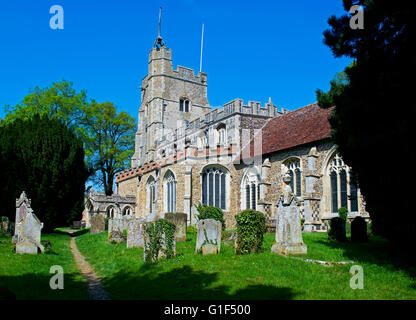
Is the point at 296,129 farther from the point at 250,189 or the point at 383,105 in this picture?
the point at 383,105

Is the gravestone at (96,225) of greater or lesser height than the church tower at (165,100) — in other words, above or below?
below

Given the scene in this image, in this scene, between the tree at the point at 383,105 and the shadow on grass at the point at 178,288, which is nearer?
the shadow on grass at the point at 178,288

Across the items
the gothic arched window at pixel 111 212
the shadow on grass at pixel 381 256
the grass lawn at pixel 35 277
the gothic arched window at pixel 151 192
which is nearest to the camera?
the grass lawn at pixel 35 277

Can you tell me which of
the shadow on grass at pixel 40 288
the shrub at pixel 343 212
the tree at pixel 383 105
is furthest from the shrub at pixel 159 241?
the shrub at pixel 343 212

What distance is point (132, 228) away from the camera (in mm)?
12602

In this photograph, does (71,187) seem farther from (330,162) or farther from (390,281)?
(390,281)

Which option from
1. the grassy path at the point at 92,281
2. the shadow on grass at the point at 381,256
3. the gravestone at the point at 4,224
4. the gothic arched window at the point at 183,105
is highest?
the gothic arched window at the point at 183,105

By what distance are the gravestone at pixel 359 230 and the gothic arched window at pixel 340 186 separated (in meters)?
4.56

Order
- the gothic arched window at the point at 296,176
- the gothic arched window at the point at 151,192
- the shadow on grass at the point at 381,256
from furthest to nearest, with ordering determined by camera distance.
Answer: the gothic arched window at the point at 151,192 < the gothic arched window at the point at 296,176 < the shadow on grass at the point at 381,256

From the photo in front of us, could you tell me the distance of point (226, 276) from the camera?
22.5ft

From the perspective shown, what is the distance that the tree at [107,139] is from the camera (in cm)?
3450

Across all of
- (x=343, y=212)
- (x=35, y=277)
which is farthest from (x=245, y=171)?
(x=35, y=277)

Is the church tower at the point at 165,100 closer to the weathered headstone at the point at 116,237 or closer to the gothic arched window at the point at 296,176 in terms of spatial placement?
the gothic arched window at the point at 296,176

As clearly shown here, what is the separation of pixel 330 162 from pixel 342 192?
145 centimetres
